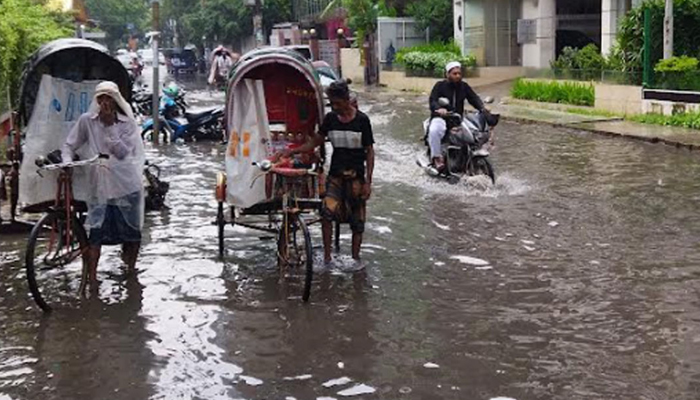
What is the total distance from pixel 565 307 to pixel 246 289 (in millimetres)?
2694

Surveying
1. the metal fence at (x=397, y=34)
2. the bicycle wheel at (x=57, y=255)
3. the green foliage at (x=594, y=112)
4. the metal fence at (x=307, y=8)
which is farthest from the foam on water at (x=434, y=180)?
the metal fence at (x=307, y=8)

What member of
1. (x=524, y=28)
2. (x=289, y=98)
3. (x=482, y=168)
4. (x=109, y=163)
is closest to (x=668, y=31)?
(x=482, y=168)

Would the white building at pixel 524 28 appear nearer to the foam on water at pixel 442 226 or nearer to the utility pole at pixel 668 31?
the utility pole at pixel 668 31

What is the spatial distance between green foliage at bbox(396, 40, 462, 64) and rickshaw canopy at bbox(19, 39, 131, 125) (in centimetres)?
2907

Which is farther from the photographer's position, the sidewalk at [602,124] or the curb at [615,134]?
the sidewalk at [602,124]

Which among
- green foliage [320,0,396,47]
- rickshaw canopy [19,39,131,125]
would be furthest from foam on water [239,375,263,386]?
green foliage [320,0,396,47]

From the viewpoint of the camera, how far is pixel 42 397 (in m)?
5.65

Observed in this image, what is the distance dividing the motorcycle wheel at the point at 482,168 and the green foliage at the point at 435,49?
2460 cm

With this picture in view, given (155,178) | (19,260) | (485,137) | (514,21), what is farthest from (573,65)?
(19,260)

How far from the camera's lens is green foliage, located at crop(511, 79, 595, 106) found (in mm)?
25125

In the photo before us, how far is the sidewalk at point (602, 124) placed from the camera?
17.8 metres

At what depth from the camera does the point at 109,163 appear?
7754 mm

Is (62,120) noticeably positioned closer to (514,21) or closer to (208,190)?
(208,190)

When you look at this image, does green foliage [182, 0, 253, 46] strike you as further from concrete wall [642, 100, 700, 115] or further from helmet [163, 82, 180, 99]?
concrete wall [642, 100, 700, 115]
